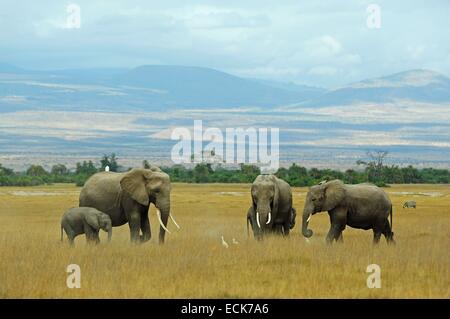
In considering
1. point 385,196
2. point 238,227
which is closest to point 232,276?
point 385,196

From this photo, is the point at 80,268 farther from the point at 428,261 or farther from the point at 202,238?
the point at 202,238

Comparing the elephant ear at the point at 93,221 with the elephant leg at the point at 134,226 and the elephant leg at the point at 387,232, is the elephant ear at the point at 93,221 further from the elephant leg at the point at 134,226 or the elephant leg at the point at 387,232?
the elephant leg at the point at 387,232

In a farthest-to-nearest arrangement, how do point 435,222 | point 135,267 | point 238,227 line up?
point 435,222 → point 238,227 → point 135,267

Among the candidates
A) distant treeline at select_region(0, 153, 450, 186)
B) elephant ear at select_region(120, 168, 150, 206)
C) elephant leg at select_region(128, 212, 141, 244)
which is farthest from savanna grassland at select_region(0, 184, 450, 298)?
distant treeline at select_region(0, 153, 450, 186)

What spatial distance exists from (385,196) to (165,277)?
9.18 metres

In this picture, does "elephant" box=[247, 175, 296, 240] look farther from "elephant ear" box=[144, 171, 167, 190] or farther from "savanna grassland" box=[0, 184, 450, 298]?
"elephant ear" box=[144, 171, 167, 190]

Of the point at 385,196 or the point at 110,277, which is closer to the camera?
the point at 110,277

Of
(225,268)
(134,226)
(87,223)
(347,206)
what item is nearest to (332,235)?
(347,206)

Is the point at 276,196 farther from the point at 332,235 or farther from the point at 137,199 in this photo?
the point at 137,199

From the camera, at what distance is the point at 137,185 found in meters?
24.8

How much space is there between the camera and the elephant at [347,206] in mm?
25484

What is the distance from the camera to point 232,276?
63.0 ft

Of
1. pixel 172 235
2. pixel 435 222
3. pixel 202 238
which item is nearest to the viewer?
pixel 202 238

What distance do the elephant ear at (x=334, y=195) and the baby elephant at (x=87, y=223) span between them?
5195mm
